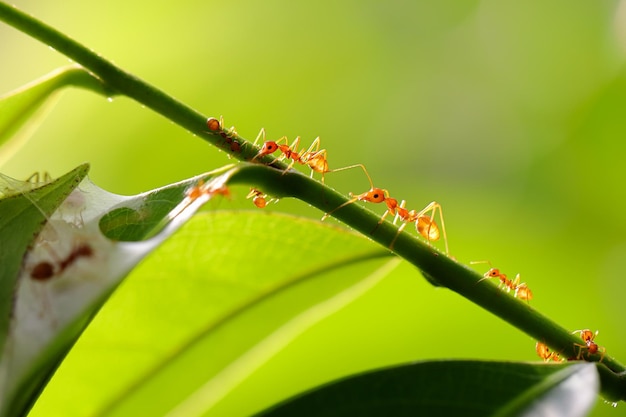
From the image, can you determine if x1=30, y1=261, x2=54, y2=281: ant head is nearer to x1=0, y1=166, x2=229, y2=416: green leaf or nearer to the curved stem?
x1=0, y1=166, x2=229, y2=416: green leaf

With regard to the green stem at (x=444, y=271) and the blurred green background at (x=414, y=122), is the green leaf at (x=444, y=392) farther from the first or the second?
the blurred green background at (x=414, y=122)

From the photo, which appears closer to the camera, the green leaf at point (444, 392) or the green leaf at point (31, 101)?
the green leaf at point (444, 392)

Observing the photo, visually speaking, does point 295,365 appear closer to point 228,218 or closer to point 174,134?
point 228,218

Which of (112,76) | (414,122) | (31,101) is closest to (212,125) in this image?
(112,76)

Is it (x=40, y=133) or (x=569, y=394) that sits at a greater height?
(x=40, y=133)

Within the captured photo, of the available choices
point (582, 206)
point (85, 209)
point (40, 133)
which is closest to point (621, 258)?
point (582, 206)

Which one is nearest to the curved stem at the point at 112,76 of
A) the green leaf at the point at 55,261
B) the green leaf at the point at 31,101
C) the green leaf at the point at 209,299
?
the green leaf at the point at 31,101
